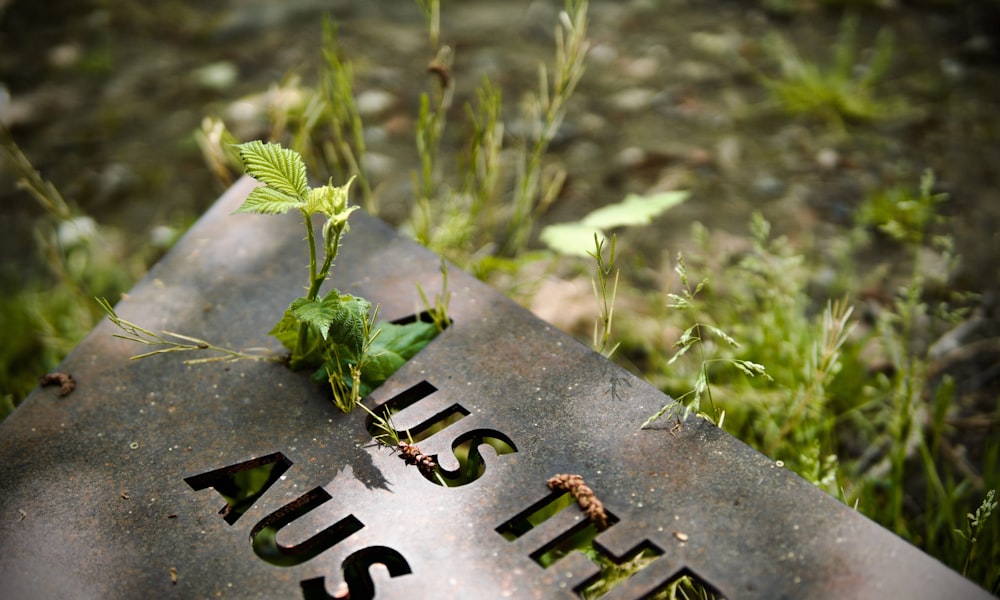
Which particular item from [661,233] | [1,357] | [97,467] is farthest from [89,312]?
[661,233]

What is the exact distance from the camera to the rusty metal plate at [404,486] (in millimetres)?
1077

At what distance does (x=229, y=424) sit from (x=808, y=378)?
114 cm

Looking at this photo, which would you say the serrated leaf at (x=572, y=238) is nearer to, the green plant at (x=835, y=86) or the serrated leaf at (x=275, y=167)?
the serrated leaf at (x=275, y=167)

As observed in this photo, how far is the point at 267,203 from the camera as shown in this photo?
1206mm

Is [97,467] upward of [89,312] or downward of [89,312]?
upward

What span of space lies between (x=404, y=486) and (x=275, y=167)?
50 centimetres

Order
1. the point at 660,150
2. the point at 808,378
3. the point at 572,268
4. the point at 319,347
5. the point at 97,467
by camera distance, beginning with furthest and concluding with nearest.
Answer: the point at 660,150, the point at 572,268, the point at 808,378, the point at 319,347, the point at 97,467

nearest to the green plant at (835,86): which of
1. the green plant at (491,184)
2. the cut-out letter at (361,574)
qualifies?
the green plant at (491,184)

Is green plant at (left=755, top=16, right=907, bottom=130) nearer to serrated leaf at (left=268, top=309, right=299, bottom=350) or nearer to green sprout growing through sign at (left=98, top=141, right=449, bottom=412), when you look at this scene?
green sprout growing through sign at (left=98, top=141, right=449, bottom=412)

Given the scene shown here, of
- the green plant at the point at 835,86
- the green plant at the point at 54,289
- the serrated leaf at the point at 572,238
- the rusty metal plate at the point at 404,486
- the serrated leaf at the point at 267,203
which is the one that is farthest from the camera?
the green plant at the point at 835,86

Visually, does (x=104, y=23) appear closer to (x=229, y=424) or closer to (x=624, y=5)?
(x=624, y=5)

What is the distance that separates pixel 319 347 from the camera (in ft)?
4.51

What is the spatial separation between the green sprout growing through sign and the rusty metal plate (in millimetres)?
31

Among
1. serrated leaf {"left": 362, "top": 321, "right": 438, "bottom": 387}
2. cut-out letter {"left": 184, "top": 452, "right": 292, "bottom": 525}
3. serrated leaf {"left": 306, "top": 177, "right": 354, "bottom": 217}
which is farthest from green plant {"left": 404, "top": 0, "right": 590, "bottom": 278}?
cut-out letter {"left": 184, "top": 452, "right": 292, "bottom": 525}
